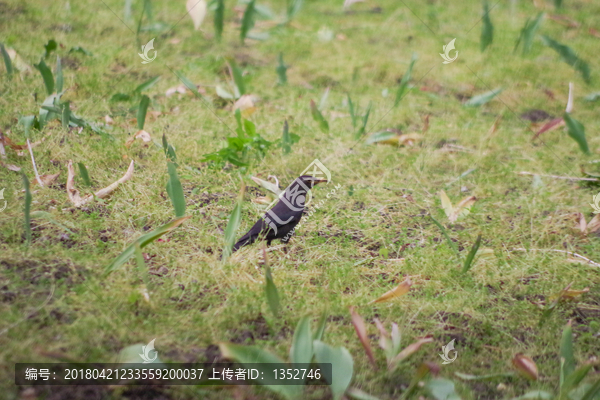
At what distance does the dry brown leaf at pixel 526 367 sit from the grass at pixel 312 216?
0.04 m

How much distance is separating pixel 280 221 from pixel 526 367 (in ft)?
3.43

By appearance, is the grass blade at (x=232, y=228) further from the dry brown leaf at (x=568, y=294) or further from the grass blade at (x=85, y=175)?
the dry brown leaf at (x=568, y=294)

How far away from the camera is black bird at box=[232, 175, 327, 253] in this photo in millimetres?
2000

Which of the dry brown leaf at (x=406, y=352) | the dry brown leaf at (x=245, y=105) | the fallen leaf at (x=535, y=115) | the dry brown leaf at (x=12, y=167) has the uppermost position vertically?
the dry brown leaf at (x=12, y=167)

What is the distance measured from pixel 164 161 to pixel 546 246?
186 centimetres

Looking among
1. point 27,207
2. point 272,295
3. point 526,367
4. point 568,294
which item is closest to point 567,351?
point 526,367

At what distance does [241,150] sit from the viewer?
2.54 metres

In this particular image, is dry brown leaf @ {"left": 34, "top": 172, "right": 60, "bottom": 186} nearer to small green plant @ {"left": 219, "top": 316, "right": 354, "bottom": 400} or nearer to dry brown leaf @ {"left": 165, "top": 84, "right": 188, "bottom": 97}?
dry brown leaf @ {"left": 165, "top": 84, "right": 188, "bottom": 97}

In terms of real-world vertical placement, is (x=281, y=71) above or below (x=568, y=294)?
above

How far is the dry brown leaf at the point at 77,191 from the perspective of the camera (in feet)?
6.74

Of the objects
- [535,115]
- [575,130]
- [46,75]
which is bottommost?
[535,115]

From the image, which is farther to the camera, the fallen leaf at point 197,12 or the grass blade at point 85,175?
the fallen leaf at point 197,12

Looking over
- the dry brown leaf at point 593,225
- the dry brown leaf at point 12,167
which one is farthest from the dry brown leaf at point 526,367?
the dry brown leaf at point 12,167

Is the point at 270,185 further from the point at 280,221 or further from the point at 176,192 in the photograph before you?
the point at 176,192
